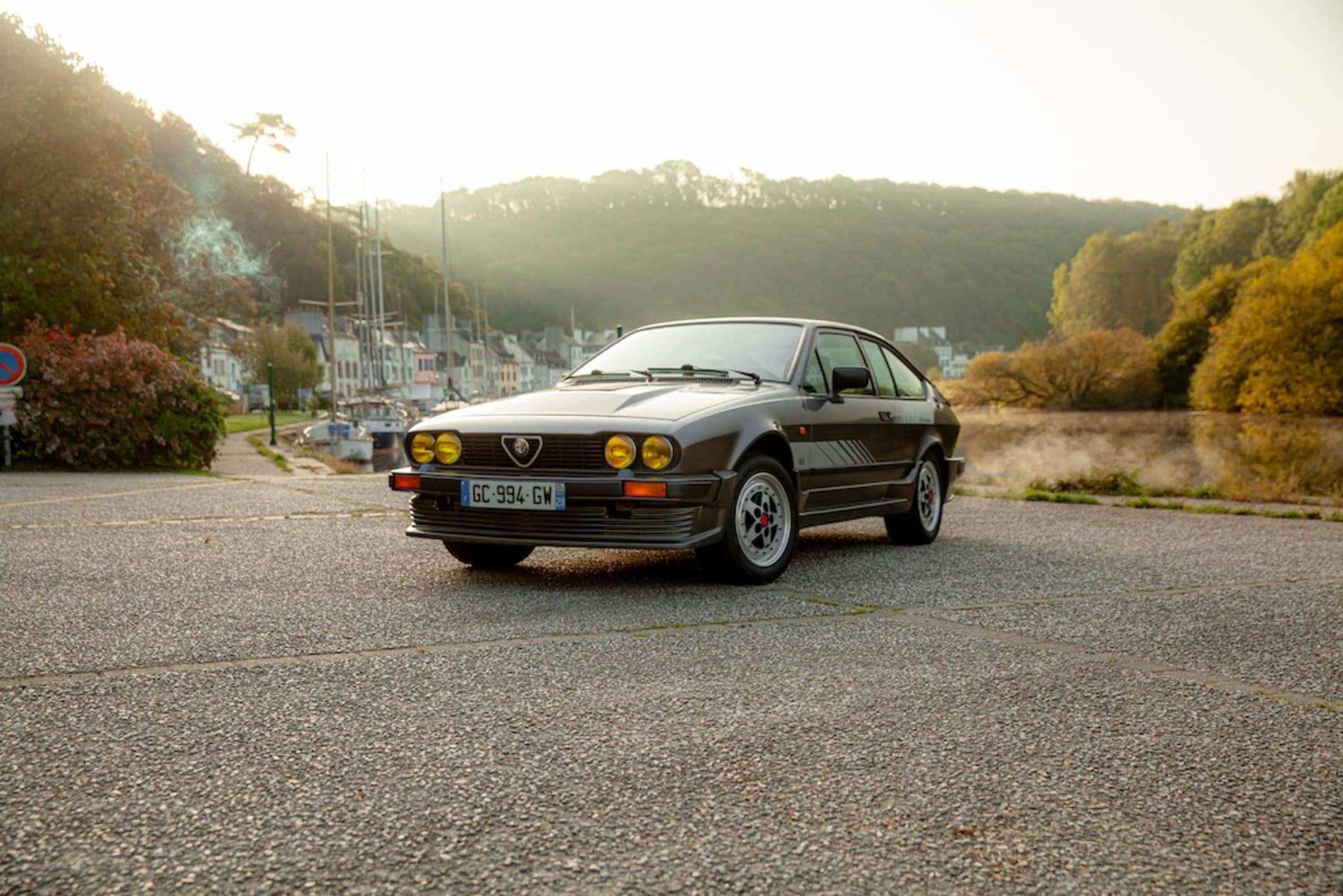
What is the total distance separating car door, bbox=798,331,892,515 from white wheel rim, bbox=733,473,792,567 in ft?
0.87

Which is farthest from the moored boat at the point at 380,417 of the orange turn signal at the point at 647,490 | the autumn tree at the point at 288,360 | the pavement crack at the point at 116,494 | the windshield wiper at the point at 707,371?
the orange turn signal at the point at 647,490

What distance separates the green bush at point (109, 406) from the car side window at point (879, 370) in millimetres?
13220

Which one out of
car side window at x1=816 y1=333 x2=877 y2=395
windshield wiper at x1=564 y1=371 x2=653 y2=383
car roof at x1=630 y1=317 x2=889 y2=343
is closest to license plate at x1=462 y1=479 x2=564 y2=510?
windshield wiper at x1=564 y1=371 x2=653 y2=383

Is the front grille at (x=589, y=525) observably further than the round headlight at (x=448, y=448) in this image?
No

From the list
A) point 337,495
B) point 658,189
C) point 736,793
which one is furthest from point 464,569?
point 658,189

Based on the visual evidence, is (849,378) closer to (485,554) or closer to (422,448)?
(485,554)

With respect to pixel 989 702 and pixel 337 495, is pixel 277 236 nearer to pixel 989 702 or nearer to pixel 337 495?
pixel 337 495

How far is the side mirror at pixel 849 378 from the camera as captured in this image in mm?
7914

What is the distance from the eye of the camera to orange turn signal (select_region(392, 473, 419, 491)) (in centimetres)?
706

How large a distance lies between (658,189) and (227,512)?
116 m

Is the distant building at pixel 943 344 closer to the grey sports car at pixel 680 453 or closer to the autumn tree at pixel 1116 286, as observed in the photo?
the autumn tree at pixel 1116 286

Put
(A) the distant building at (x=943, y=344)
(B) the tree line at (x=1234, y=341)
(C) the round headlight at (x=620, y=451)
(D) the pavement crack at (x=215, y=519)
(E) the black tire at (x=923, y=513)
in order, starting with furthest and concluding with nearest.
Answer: (A) the distant building at (x=943, y=344) < (B) the tree line at (x=1234, y=341) < (D) the pavement crack at (x=215, y=519) < (E) the black tire at (x=923, y=513) < (C) the round headlight at (x=620, y=451)

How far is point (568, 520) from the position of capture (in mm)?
6637

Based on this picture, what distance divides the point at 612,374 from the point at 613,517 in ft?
5.78
